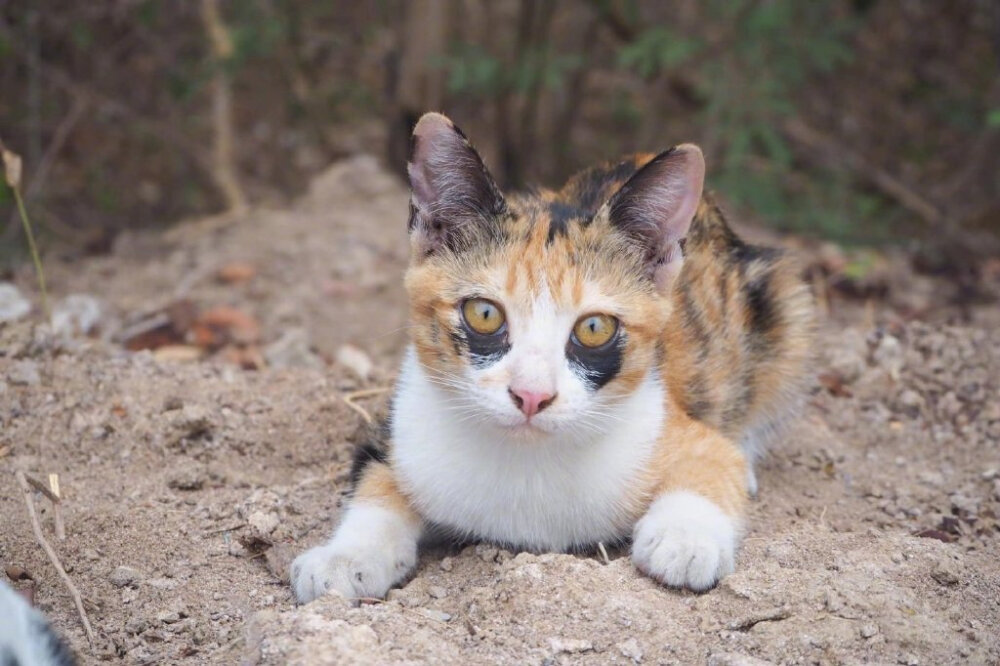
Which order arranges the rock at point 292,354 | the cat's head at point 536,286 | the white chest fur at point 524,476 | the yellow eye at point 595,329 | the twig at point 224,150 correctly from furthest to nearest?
the twig at point 224,150 → the rock at point 292,354 → the white chest fur at point 524,476 → the yellow eye at point 595,329 → the cat's head at point 536,286

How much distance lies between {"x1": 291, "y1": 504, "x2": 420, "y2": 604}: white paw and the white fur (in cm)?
74

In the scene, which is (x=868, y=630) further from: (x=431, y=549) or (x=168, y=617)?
(x=168, y=617)

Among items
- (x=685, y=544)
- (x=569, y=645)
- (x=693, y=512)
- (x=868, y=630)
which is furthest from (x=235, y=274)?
(x=868, y=630)

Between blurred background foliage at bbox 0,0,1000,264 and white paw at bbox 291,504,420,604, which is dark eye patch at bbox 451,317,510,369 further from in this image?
blurred background foliage at bbox 0,0,1000,264

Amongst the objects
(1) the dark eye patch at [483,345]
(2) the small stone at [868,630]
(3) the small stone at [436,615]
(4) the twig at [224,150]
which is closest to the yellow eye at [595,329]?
(1) the dark eye patch at [483,345]

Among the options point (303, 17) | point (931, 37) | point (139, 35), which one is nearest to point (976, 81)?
point (931, 37)

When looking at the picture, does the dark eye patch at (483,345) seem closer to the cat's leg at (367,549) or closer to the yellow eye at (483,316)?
the yellow eye at (483,316)

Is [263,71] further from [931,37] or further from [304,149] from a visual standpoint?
[931,37]

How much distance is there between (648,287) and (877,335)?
7.86 feet

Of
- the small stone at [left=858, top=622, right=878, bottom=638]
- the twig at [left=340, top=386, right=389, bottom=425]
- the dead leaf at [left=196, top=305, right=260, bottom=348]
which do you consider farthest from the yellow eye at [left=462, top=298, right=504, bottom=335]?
the dead leaf at [left=196, top=305, right=260, bottom=348]

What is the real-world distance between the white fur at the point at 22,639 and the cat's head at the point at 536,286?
1.21 metres

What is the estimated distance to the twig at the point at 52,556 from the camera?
2.90 m

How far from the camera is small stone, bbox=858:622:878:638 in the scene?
2820 mm

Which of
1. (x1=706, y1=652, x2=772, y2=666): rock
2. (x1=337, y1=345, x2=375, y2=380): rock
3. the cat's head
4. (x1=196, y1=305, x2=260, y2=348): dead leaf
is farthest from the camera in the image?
(x1=196, y1=305, x2=260, y2=348): dead leaf
